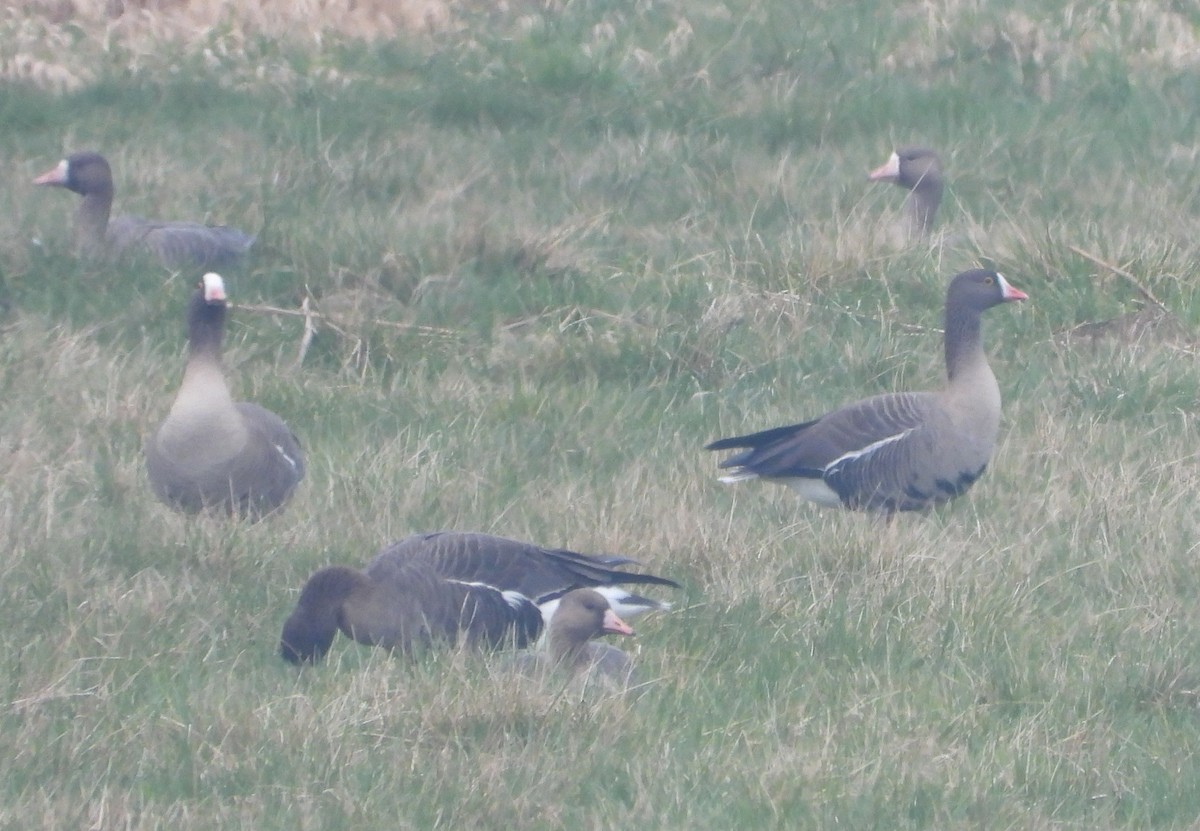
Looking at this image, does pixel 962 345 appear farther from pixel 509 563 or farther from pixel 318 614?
pixel 318 614

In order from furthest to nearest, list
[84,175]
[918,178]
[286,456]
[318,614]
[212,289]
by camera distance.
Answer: [918,178] → [84,175] → [212,289] → [286,456] → [318,614]

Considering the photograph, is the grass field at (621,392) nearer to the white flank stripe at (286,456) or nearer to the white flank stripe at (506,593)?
the white flank stripe at (286,456)

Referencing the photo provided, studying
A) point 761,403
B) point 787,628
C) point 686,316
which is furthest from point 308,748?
point 686,316

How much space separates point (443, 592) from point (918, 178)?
215 inches

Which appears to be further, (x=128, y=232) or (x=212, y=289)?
(x=128, y=232)

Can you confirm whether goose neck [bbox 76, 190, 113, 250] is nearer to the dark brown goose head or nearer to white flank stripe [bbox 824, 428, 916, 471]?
white flank stripe [bbox 824, 428, 916, 471]

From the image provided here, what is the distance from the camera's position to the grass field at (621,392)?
450cm

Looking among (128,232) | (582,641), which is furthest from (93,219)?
(582,641)

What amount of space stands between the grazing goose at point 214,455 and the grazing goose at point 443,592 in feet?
2.88

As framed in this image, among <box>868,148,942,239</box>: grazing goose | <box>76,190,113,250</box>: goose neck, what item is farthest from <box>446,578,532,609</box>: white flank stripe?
<box>868,148,942,239</box>: grazing goose

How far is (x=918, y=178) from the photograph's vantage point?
1023 centimetres

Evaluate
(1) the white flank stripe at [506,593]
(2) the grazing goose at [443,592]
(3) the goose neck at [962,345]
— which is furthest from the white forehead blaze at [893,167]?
(1) the white flank stripe at [506,593]

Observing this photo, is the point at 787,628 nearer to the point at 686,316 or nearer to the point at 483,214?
the point at 686,316

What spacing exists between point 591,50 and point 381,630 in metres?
7.89
